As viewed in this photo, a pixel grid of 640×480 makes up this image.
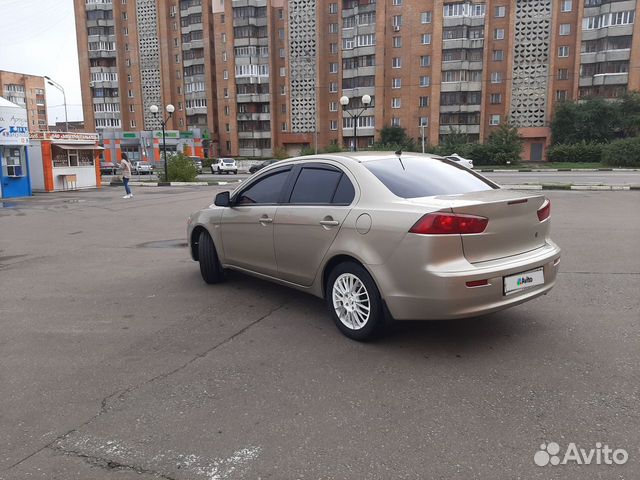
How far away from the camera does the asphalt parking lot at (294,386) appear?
2764 millimetres

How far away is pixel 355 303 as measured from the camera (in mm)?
4387

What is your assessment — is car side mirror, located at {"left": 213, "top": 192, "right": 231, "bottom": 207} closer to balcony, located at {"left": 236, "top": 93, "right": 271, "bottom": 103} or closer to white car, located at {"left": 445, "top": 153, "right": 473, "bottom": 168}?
white car, located at {"left": 445, "top": 153, "right": 473, "bottom": 168}

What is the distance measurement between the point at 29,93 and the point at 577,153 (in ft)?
364

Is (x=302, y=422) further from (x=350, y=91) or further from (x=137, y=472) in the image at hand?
(x=350, y=91)

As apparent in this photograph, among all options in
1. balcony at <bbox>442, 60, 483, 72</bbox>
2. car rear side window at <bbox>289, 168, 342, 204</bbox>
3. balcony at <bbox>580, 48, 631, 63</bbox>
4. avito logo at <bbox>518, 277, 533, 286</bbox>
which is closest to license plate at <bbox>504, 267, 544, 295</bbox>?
avito logo at <bbox>518, 277, 533, 286</bbox>

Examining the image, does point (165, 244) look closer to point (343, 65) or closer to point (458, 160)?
point (458, 160)

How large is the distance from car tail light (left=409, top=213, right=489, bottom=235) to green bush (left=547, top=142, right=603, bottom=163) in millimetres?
50567

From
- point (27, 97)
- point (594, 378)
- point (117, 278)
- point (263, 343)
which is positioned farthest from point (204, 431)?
point (27, 97)

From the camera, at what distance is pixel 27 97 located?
4439 inches

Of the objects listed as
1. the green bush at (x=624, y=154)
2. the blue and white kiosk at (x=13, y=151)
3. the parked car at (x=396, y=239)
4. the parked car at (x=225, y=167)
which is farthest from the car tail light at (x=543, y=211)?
the parked car at (x=225, y=167)

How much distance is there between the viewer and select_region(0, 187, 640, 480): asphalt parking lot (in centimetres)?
276

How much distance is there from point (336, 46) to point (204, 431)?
233 feet

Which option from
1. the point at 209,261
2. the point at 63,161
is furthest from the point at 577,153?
the point at 209,261

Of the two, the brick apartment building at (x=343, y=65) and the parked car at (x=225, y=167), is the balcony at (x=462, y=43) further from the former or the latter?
the parked car at (x=225, y=167)
